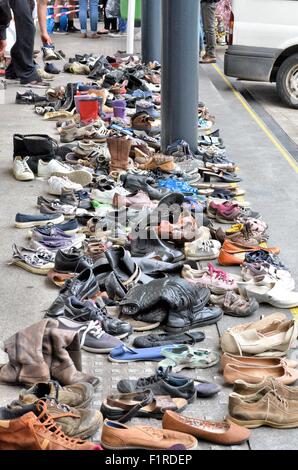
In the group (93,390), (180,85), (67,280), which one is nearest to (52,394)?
(93,390)

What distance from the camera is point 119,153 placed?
27.7 feet

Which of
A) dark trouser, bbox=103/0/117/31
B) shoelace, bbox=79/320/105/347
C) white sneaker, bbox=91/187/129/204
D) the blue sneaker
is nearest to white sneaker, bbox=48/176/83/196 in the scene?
white sneaker, bbox=91/187/129/204

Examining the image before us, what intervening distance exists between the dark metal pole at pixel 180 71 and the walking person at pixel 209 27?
8.41 metres

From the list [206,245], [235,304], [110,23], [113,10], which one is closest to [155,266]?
[206,245]

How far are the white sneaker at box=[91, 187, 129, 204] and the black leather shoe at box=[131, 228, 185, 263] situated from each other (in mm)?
1074

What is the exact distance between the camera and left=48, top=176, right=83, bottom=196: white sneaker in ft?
25.5

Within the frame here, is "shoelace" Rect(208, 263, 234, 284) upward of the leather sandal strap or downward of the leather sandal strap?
downward

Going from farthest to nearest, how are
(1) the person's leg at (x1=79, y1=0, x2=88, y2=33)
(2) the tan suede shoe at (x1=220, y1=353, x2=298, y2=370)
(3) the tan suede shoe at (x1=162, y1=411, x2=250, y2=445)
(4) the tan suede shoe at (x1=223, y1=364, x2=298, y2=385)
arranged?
(1) the person's leg at (x1=79, y1=0, x2=88, y2=33) → (2) the tan suede shoe at (x1=220, y1=353, x2=298, y2=370) → (4) the tan suede shoe at (x1=223, y1=364, x2=298, y2=385) → (3) the tan suede shoe at (x1=162, y1=411, x2=250, y2=445)

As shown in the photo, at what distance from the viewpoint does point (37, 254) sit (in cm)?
627

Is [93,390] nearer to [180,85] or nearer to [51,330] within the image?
[51,330]

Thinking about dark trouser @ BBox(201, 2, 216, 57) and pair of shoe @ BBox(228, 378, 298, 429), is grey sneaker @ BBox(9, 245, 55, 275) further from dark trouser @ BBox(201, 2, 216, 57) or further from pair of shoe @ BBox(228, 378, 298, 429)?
dark trouser @ BBox(201, 2, 216, 57)

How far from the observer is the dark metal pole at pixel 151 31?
603 inches

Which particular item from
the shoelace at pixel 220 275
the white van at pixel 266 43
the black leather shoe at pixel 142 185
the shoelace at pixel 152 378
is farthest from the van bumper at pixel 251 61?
the shoelace at pixel 152 378

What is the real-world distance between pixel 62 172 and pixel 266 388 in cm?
426
